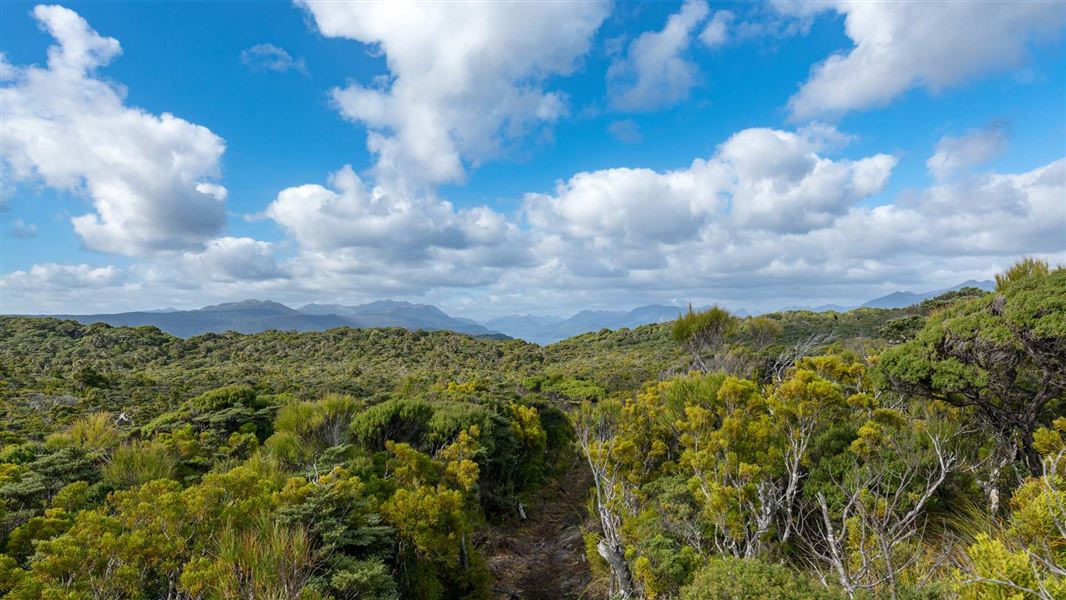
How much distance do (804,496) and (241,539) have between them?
861 centimetres

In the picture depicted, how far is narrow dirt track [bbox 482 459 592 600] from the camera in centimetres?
1025

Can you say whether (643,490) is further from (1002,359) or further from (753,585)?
(1002,359)

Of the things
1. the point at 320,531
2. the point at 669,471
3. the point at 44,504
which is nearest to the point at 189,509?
the point at 320,531

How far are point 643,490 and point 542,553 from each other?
4.77 metres

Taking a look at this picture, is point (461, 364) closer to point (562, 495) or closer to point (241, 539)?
point (562, 495)

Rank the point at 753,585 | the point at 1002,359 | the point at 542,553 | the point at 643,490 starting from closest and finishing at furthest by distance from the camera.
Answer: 1. the point at 753,585
2. the point at 1002,359
3. the point at 643,490
4. the point at 542,553

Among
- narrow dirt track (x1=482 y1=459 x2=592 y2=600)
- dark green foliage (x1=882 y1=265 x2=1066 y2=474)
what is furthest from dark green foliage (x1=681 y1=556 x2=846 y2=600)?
narrow dirt track (x1=482 y1=459 x2=592 y2=600)

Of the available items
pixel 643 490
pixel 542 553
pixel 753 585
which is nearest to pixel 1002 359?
pixel 753 585

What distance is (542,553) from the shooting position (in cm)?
1255

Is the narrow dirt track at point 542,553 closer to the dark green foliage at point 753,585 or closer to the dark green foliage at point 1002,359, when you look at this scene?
the dark green foliage at point 753,585

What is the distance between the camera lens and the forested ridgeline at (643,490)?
4445 mm

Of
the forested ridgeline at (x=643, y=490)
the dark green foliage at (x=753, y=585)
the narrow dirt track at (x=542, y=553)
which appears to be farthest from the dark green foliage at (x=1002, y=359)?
the narrow dirt track at (x=542, y=553)

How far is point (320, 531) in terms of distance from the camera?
18.7ft

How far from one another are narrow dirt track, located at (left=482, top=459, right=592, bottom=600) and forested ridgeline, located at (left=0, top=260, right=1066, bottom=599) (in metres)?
0.12
